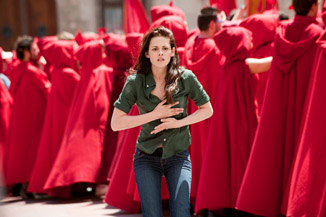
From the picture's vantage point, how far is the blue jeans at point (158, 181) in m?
4.16

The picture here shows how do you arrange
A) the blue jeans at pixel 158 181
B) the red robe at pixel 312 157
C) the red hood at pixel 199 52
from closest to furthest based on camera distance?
the blue jeans at pixel 158 181
the red robe at pixel 312 157
the red hood at pixel 199 52

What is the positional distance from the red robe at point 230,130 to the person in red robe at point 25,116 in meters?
3.14

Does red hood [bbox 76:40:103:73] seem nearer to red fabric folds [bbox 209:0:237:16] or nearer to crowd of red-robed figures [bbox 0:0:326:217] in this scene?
crowd of red-robed figures [bbox 0:0:326:217]

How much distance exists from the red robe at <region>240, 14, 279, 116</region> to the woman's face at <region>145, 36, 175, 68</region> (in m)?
2.07

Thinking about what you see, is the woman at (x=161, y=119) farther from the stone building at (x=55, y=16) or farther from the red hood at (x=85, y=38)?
the stone building at (x=55, y=16)

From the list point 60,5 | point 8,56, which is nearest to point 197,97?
point 8,56

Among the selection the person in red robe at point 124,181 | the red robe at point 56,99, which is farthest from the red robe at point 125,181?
the red robe at point 56,99

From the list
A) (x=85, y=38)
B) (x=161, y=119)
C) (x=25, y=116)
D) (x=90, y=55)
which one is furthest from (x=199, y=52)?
(x=25, y=116)

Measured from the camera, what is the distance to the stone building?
18047 mm

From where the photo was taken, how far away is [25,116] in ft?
28.1

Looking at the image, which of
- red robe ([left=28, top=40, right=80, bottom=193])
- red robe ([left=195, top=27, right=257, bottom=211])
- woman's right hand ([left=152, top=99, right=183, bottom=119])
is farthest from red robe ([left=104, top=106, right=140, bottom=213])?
woman's right hand ([left=152, top=99, right=183, bottom=119])

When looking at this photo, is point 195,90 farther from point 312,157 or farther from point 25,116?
point 25,116

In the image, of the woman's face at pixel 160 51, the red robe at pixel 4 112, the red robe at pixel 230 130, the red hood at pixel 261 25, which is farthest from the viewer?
the red robe at pixel 4 112

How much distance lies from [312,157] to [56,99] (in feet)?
13.0
